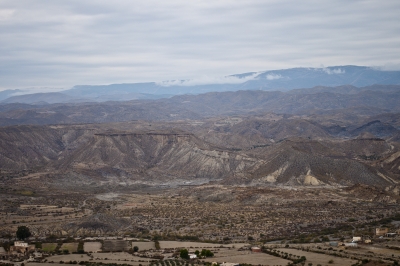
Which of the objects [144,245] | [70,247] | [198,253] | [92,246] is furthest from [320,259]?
[70,247]

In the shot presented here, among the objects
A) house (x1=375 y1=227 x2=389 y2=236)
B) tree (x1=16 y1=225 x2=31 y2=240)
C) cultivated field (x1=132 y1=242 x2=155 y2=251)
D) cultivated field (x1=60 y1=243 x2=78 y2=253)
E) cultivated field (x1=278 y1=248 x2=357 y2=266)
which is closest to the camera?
cultivated field (x1=278 y1=248 x2=357 y2=266)

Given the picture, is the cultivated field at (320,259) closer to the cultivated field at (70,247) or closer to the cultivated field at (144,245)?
the cultivated field at (144,245)

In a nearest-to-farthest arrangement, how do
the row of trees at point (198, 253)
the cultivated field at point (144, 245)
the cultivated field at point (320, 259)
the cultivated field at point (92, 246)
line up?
1. the cultivated field at point (320, 259)
2. the row of trees at point (198, 253)
3. the cultivated field at point (92, 246)
4. the cultivated field at point (144, 245)

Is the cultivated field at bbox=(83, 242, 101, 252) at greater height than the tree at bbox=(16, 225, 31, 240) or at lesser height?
lesser

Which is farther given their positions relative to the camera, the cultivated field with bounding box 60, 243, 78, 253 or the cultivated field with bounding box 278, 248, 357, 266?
the cultivated field with bounding box 60, 243, 78, 253

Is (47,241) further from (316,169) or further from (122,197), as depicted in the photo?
(316,169)

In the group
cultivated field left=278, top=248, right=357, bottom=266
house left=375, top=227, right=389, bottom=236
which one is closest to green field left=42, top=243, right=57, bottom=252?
cultivated field left=278, top=248, right=357, bottom=266

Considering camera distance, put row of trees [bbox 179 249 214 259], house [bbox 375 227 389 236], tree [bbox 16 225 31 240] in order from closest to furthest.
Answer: row of trees [bbox 179 249 214 259] < house [bbox 375 227 389 236] < tree [bbox 16 225 31 240]

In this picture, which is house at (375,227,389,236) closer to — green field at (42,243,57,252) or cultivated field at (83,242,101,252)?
cultivated field at (83,242,101,252)

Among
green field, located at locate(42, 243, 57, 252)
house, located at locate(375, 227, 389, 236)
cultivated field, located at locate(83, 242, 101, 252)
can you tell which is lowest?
house, located at locate(375, 227, 389, 236)

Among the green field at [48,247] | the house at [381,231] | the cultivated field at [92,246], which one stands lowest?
the house at [381,231]

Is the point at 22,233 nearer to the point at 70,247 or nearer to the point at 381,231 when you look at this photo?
the point at 70,247

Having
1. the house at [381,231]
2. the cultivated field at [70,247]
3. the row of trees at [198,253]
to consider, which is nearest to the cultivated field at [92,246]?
the cultivated field at [70,247]
